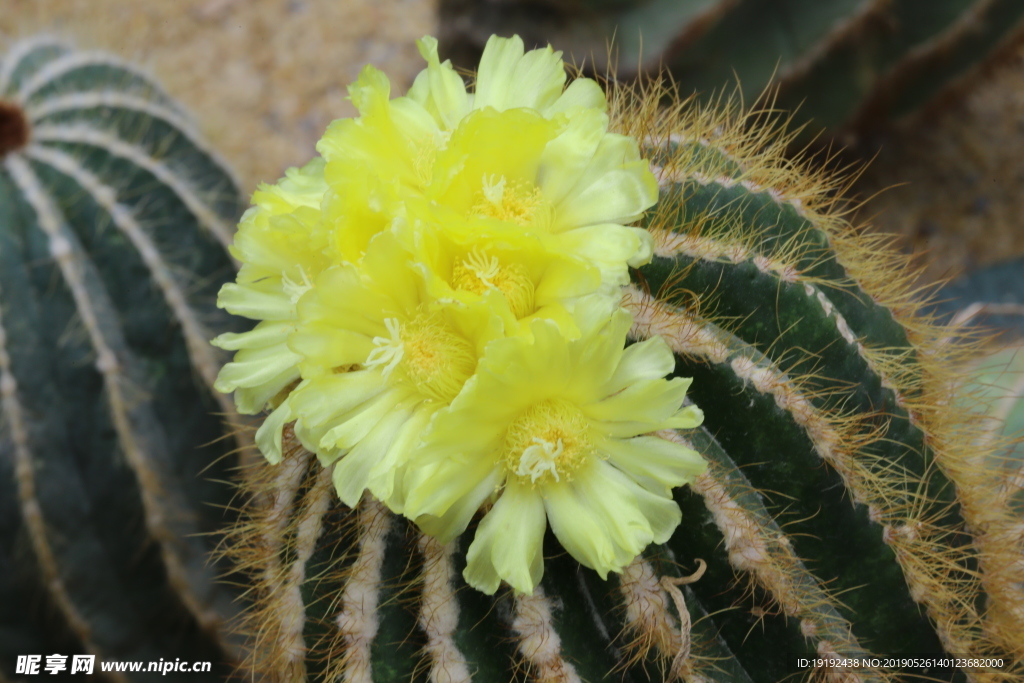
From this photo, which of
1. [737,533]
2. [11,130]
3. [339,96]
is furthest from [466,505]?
[339,96]

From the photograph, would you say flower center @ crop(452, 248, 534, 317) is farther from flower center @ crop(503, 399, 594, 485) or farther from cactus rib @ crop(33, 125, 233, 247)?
cactus rib @ crop(33, 125, 233, 247)

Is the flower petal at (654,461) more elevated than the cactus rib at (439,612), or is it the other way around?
the flower petal at (654,461)

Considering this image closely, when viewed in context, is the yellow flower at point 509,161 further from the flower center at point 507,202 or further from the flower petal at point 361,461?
the flower petal at point 361,461

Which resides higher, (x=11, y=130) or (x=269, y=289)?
(x=269, y=289)

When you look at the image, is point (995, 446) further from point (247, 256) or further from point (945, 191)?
point (945, 191)

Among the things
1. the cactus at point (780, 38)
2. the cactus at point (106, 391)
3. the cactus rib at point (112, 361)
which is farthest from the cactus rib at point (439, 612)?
the cactus at point (780, 38)

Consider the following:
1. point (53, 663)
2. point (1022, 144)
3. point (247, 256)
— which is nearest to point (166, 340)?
point (53, 663)

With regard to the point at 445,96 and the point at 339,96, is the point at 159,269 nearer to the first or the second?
the point at 445,96
